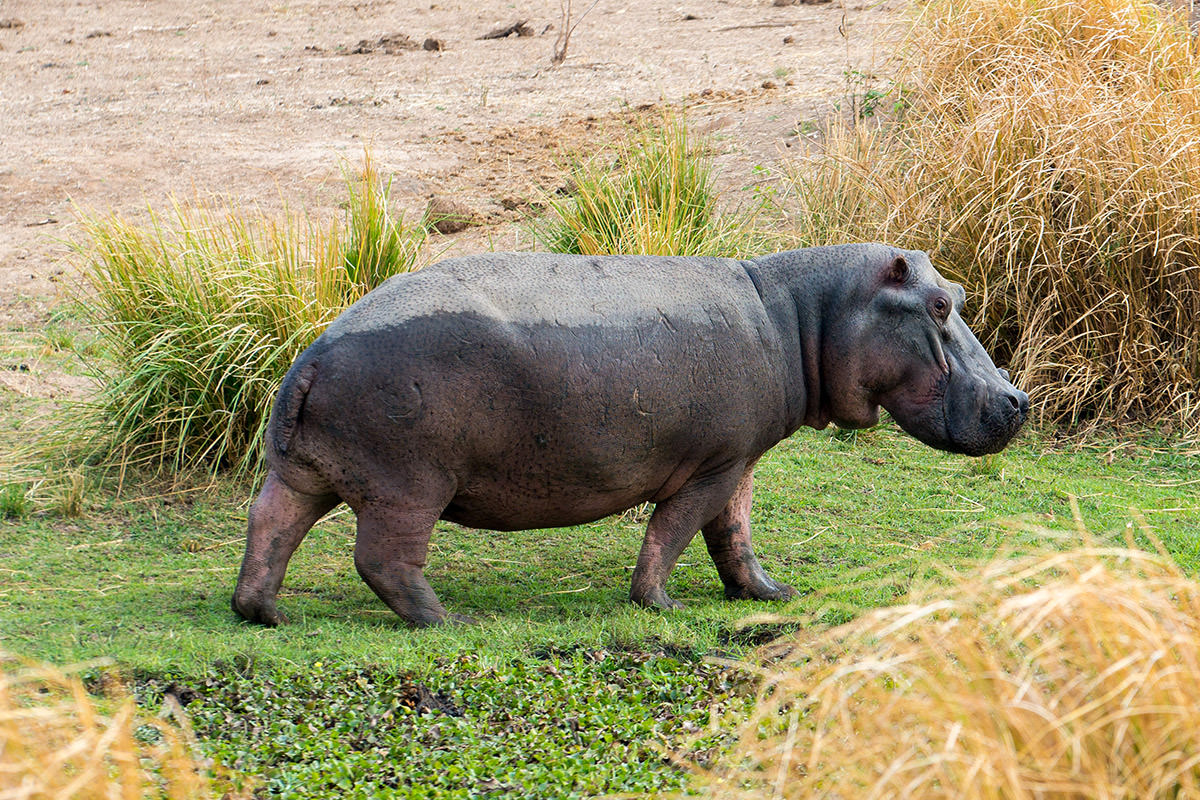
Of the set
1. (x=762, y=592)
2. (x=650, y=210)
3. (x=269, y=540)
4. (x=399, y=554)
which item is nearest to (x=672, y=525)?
(x=762, y=592)

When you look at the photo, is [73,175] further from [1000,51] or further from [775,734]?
[775,734]

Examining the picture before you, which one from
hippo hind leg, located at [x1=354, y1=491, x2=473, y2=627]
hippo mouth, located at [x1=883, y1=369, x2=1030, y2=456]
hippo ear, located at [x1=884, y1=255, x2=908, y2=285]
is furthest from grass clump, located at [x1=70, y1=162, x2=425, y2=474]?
hippo mouth, located at [x1=883, y1=369, x2=1030, y2=456]

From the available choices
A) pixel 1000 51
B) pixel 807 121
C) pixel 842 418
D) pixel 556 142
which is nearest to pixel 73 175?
pixel 556 142

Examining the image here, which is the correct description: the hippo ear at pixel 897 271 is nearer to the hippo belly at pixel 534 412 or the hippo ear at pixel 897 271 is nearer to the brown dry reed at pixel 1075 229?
the hippo belly at pixel 534 412

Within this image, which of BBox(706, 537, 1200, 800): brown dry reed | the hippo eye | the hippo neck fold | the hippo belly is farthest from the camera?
the hippo neck fold

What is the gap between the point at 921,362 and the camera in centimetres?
498

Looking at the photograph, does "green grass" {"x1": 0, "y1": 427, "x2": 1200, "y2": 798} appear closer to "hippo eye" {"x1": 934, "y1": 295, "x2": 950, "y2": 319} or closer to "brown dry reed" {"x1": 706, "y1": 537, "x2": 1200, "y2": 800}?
"brown dry reed" {"x1": 706, "y1": 537, "x2": 1200, "y2": 800}

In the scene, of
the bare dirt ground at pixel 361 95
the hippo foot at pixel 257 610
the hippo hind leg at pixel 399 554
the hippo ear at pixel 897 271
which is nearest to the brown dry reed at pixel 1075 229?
the bare dirt ground at pixel 361 95

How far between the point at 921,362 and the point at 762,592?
1055mm

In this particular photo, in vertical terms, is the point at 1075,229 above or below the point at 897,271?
below

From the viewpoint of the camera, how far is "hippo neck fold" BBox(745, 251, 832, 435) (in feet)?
16.6

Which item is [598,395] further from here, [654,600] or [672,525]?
[654,600]

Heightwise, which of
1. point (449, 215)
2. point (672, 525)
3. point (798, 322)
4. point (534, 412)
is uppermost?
point (798, 322)

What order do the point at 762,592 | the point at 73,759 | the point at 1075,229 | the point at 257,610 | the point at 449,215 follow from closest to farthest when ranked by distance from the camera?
the point at 73,759 → the point at 257,610 → the point at 762,592 → the point at 1075,229 → the point at 449,215
